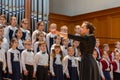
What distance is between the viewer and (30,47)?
468 cm

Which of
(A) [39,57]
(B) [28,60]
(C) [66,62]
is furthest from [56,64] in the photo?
(B) [28,60]

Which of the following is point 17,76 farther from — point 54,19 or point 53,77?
point 54,19

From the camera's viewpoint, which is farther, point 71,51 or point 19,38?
point 71,51

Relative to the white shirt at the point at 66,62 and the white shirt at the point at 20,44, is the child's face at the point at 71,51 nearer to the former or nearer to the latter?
the white shirt at the point at 66,62

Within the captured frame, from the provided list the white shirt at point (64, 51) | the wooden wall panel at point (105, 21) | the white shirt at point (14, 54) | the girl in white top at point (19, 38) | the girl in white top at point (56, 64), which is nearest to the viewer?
the white shirt at point (14, 54)

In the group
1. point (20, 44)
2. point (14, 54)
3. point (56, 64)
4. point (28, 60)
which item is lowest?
point (56, 64)

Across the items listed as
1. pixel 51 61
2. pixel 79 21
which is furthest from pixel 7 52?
pixel 79 21

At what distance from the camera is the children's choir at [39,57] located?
451 centimetres

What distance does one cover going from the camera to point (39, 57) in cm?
465

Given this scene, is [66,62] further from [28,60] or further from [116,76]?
[116,76]

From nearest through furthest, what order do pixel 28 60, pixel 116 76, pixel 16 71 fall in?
1. pixel 16 71
2. pixel 28 60
3. pixel 116 76

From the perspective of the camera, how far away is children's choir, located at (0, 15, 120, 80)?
4.51 m

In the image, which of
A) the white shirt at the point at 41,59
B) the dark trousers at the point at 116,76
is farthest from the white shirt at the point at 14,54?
the dark trousers at the point at 116,76

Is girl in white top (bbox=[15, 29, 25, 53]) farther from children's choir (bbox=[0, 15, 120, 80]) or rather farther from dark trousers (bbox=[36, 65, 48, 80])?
dark trousers (bbox=[36, 65, 48, 80])
